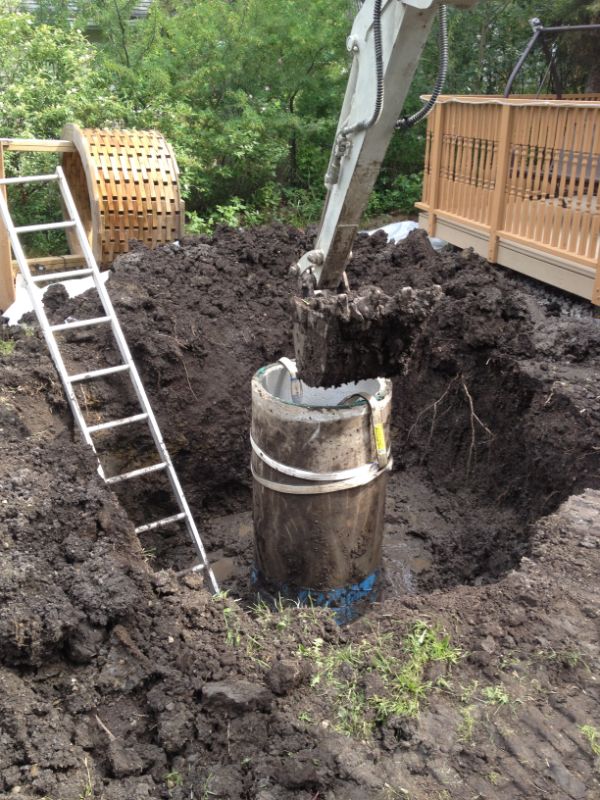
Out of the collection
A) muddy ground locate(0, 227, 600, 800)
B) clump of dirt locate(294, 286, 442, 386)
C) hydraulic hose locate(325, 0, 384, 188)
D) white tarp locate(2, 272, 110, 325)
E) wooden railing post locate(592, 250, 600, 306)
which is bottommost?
muddy ground locate(0, 227, 600, 800)

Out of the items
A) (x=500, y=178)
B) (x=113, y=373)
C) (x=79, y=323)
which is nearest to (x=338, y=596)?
(x=113, y=373)

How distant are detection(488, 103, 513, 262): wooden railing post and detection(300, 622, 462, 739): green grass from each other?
5.45 metres

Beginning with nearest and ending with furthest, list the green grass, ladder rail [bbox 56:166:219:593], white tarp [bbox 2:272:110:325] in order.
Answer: the green grass
ladder rail [bbox 56:166:219:593]
white tarp [bbox 2:272:110:325]

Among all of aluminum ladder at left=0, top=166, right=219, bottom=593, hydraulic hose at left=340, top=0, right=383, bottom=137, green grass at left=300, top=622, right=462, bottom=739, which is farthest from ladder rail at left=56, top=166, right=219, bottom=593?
hydraulic hose at left=340, top=0, right=383, bottom=137

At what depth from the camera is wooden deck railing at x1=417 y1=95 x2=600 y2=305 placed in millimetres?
6379

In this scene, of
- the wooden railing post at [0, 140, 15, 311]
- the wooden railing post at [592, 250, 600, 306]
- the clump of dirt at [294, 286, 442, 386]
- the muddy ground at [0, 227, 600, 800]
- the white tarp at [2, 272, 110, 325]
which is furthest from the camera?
the wooden railing post at [0, 140, 15, 311]

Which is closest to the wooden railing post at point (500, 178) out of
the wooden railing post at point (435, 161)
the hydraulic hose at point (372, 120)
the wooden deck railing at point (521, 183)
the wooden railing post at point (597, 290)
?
the wooden deck railing at point (521, 183)

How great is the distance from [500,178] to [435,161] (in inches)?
58.7

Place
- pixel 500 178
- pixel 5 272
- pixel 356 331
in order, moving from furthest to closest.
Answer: pixel 500 178, pixel 5 272, pixel 356 331

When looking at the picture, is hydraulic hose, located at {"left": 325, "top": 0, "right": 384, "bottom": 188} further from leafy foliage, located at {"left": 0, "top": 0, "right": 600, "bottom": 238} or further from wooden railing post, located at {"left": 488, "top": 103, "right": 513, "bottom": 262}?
leafy foliage, located at {"left": 0, "top": 0, "right": 600, "bottom": 238}

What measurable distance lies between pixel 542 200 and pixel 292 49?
6302 millimetres

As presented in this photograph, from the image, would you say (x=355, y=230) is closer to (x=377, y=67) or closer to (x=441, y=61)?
(x=377, y=67)

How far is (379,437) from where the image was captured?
4.17 m

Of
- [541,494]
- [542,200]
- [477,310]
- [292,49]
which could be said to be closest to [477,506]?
[541,494]
